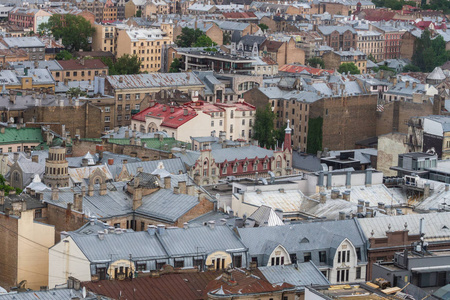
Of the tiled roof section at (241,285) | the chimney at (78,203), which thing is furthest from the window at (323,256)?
the chimney at (78,203)

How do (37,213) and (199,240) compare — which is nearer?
(199,240)

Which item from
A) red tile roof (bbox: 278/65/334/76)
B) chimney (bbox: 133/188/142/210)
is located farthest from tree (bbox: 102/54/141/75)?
chimney (bbox: 133/188/142/210)

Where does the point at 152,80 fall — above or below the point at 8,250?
below

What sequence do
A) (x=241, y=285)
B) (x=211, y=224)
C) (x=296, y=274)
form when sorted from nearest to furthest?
(x=241, y=285), (x=296, y=274), (x=211, y=224)

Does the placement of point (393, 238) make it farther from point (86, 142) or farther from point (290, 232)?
point (86, 142)

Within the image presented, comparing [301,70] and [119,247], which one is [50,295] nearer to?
[119,247]

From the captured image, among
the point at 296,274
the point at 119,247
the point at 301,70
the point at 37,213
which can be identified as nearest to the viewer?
the point at 296,274

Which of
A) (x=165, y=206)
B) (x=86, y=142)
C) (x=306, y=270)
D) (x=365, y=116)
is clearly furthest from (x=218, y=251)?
(x=365, y=116)

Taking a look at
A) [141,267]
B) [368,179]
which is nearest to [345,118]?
[368,179]
